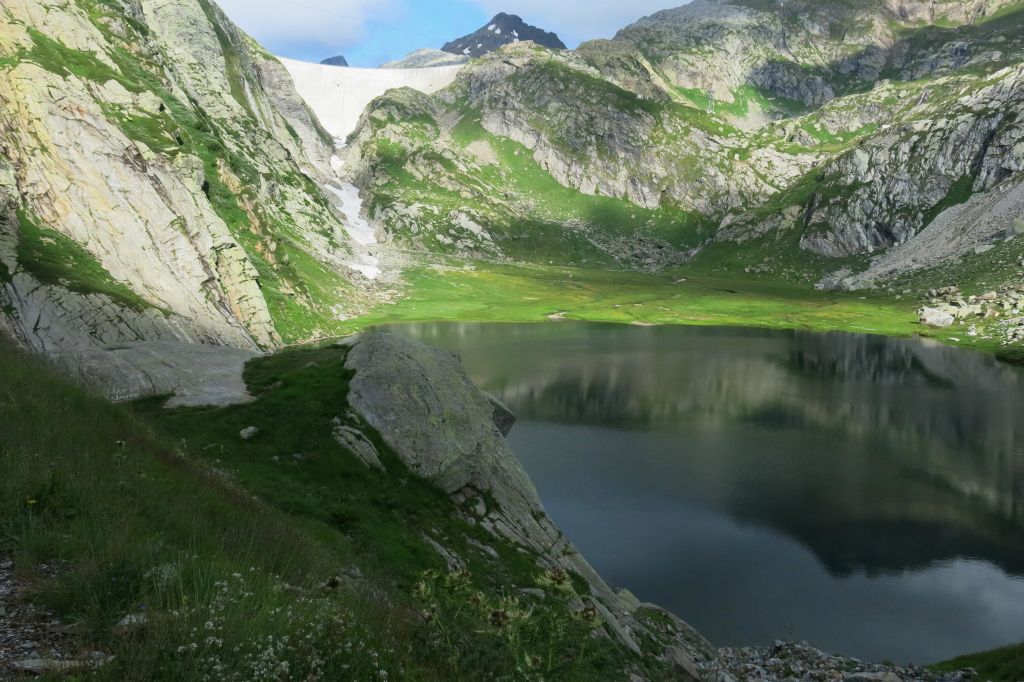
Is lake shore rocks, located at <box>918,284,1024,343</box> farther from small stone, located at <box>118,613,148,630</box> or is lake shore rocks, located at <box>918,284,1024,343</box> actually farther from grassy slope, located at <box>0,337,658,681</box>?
small stone, located at <box>118,613,148,630</box>

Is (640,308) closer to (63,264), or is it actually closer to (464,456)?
(63,264)

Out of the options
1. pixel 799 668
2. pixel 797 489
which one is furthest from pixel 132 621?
pixel 797 489

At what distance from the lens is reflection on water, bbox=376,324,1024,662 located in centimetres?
3491

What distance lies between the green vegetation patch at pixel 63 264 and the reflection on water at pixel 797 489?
41.1 m

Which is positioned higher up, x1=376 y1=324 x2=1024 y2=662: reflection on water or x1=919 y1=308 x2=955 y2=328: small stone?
x1=919 y1=308 x2=955 y2=328: small stone

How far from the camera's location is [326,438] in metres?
22.9

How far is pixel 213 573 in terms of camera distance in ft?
23.8

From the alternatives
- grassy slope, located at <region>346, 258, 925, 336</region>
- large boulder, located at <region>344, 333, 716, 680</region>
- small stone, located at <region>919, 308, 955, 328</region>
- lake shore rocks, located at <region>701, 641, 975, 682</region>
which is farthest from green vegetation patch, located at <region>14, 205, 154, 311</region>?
small stone, located at <region>919, 308, 955, 328</region>

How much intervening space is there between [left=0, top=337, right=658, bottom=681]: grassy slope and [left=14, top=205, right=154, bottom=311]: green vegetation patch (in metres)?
42.4

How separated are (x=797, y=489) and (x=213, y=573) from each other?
171 ft

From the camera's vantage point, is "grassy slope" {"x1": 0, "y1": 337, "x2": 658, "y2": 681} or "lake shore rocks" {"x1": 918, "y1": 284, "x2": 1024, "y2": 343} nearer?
"grassy slope" {"x1": 0, "y1": 337, "x2": 658, "y2": 681}

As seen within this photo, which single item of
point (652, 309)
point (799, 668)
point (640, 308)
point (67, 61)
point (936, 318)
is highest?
point (67, 61)

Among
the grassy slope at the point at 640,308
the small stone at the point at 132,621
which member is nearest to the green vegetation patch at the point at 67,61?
the grassy slope at the point at 640,308

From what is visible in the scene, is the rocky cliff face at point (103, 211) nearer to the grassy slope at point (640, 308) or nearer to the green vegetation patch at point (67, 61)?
the green vegetation patch at point (67, 61)
